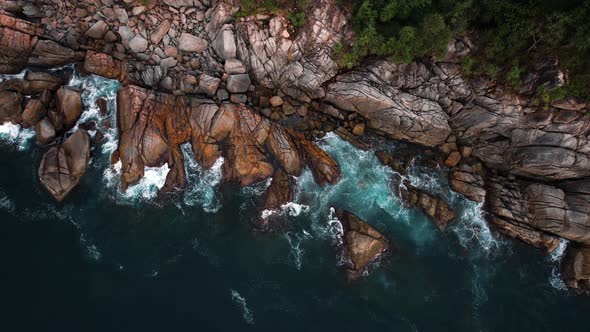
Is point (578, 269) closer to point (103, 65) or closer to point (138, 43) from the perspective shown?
point (138, 43)

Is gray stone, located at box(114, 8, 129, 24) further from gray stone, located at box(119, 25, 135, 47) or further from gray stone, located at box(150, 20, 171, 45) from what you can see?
gray stone, located at box(150, 20, 171, 45)

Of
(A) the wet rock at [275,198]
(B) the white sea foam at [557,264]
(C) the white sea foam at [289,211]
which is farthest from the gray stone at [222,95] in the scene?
(B) the white sea foam at [557,264]

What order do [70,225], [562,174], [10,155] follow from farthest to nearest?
[562,174] → [10,155] → [70,225]

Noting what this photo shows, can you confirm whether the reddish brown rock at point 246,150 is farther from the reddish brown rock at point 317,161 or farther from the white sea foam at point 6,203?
the white sea foam at point 6,203

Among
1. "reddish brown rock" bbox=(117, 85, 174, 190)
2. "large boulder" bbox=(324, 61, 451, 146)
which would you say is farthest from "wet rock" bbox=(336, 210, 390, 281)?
"reddish brown rock" bbox=(117, 85, 174, 190)

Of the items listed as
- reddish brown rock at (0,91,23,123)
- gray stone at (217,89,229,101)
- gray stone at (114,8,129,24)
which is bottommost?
reddish brown rock at (0,91,23,123)

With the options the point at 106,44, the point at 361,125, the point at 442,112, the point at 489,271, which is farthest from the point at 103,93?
the point at 489,271

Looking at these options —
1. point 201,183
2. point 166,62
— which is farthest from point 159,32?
point 201,183

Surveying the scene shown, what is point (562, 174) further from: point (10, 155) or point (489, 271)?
point (10, 155)
